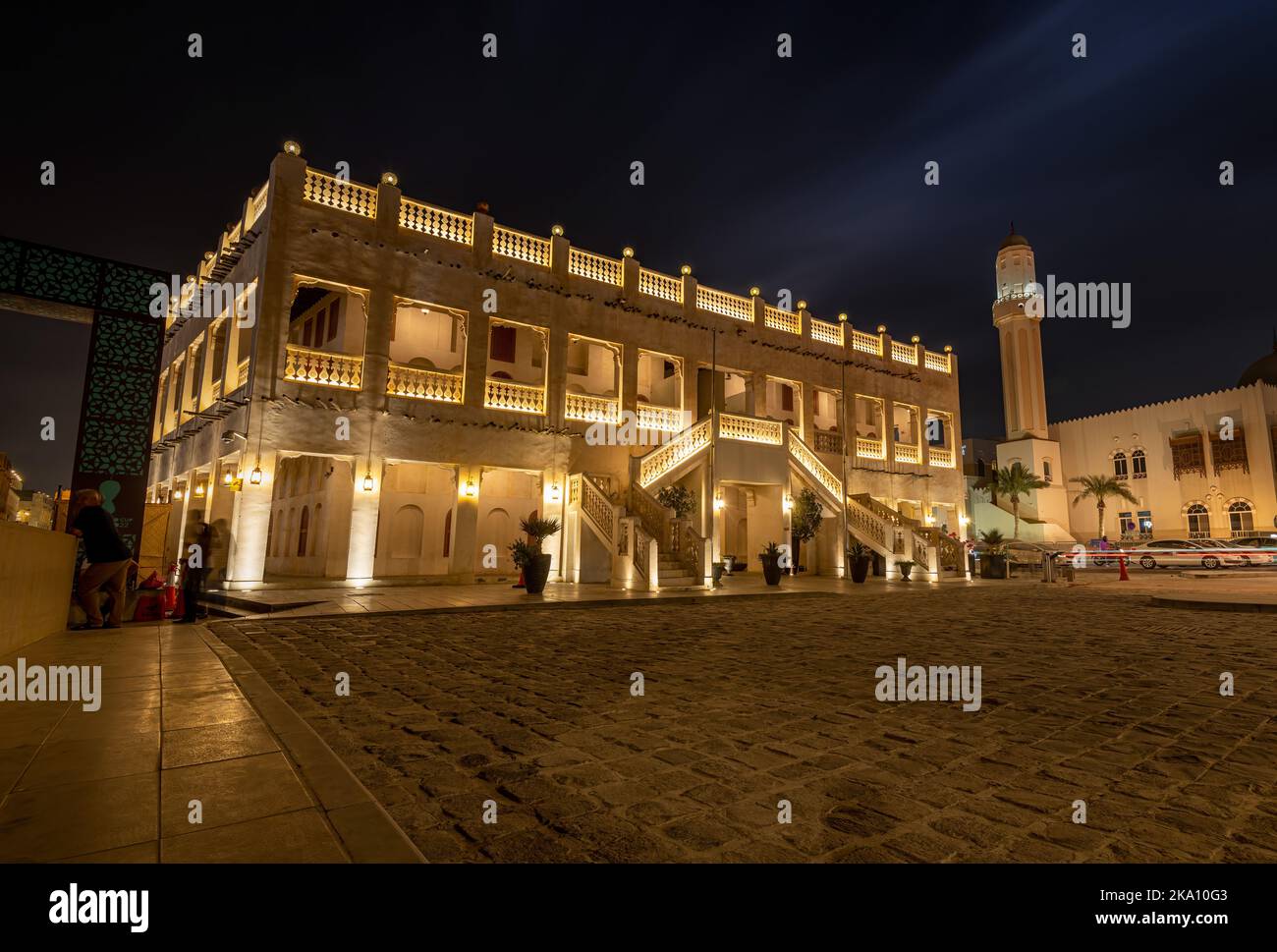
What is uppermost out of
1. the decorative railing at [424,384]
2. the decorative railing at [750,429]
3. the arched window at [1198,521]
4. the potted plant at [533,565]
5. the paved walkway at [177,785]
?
the decorative railing at [424,384]

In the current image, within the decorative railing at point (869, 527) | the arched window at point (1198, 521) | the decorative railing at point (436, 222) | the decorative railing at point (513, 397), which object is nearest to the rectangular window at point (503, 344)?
the decorative railing at point (513, 397)

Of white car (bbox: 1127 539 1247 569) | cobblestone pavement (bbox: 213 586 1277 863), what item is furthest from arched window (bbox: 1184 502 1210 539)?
cobblestone pavement (bbox: 213 586 1277 863)

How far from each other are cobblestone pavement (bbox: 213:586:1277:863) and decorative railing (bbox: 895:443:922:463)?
66.1 feet

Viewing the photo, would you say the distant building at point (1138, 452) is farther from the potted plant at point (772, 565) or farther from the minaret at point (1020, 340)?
the potted plant at point (772, 565)

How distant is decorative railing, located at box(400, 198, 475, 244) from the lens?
1714 cm

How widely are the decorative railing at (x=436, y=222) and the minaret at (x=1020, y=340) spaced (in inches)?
1719

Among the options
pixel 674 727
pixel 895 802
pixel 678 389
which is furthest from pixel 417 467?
pixel 895 802

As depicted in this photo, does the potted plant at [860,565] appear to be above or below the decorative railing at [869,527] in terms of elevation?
below

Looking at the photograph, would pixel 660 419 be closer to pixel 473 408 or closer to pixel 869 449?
pixel 473 408

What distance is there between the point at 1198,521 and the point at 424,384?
46596 millimetres

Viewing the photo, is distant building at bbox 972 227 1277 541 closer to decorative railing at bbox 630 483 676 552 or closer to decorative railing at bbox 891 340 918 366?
decorative railing at bbox 891 340 918 366

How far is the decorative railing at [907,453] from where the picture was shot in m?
27.5

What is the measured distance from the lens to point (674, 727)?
13.6 ft

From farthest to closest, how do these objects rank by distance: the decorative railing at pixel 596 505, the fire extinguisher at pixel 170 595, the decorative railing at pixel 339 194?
1. the decorative railing at pixel 596 505
2. the decorative railing at pixel 339 194
3. the fire extinguisher at pixel 170 595
